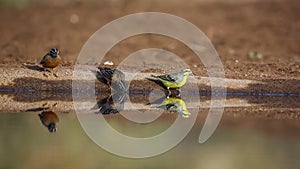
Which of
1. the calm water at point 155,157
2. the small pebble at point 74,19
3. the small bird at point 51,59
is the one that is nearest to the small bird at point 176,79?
the calm water at point 155,157

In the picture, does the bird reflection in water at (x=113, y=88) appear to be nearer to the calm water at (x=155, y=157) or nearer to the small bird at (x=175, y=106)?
the small bird at (x=175, y=106)

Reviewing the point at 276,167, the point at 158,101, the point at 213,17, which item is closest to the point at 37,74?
the point at 158,101

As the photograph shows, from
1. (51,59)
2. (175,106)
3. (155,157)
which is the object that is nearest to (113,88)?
(51,59)

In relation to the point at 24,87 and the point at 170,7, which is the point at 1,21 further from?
the point at 24,87

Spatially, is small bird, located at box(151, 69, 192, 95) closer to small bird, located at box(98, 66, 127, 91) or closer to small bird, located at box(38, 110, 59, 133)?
small bird, located at box(98, 66, 127, 91)

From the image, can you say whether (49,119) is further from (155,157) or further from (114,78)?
(155,157)

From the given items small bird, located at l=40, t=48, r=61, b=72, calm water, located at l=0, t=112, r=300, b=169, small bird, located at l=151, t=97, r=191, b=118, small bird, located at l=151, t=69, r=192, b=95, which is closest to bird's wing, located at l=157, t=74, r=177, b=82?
small bird, located at l=151, t=69, r=192, b=95
